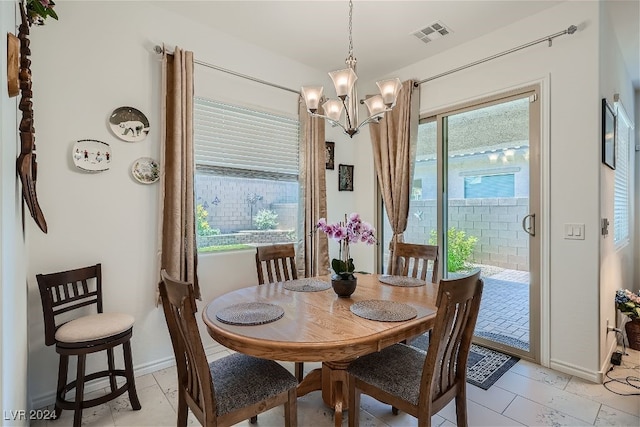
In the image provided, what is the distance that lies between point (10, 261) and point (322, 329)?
1.30 metres

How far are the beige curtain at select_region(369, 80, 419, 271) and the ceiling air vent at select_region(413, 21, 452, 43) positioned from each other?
490mm

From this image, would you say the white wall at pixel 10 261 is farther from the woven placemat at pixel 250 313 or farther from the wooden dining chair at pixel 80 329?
the woven placemat at pixel 250 313

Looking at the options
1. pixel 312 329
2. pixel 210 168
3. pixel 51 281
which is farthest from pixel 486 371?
pixel 51 281

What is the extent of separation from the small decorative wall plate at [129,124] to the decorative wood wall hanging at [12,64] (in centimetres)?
96

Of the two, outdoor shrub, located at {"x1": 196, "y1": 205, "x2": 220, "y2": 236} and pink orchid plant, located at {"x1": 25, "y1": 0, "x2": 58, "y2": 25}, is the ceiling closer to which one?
pink orchid plant, located at {"x1": 25, "y1": 0, "x2": 58, "y2": 25}

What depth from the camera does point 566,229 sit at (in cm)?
233

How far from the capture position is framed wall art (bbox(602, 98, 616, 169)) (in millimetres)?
2223

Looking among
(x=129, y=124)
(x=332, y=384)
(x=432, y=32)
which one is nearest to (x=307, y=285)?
(x=332, y=384)

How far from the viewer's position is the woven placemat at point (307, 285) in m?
2.02

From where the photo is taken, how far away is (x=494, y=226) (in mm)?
2811

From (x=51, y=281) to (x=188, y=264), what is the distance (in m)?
0.81

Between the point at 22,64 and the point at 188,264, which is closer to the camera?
the point at 22,64

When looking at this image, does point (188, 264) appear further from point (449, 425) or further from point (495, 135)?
point (495, 135)

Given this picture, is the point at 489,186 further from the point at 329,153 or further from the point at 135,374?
the point at 135,374
